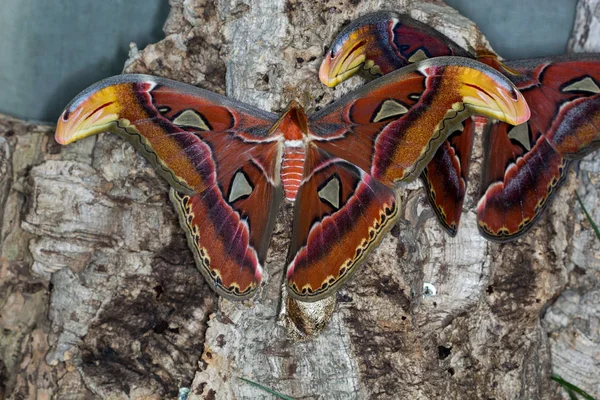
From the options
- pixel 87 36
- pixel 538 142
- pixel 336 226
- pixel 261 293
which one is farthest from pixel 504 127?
pixel 87 36

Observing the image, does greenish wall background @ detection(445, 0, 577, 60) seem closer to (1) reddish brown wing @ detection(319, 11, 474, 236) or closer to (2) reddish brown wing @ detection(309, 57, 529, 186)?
(1) reddish brown wing @ detection(319, 11, 474, 236)

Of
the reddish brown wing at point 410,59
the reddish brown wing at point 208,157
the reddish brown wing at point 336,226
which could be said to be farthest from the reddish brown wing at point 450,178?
the reddish brown wing at point 208,157

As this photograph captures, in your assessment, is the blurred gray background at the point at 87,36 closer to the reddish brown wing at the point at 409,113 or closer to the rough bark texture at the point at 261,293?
the rough bark texture at the point at 261,293

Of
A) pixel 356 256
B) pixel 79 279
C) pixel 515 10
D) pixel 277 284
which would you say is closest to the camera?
pixel 356 256

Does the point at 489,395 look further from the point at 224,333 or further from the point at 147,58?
the point at 147,58

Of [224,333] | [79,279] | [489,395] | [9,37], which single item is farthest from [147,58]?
[489,395]

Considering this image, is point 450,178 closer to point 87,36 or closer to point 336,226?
point 336,226

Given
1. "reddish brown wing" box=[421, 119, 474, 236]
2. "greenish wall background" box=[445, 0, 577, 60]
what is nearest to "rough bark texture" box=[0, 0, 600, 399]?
"reddish brown wing" box=[421, 119, 474, 236]
